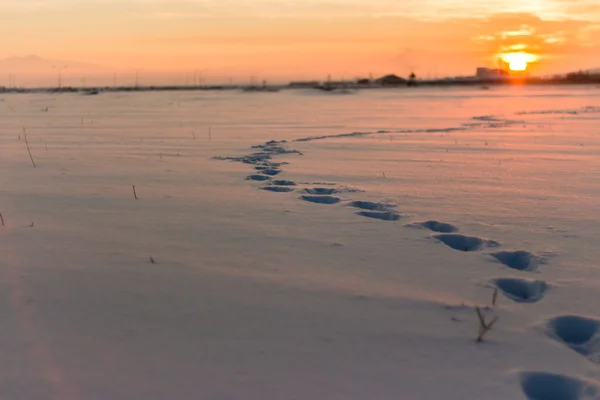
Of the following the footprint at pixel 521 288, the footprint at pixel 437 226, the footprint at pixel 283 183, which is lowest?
the footprint at pixel 521 288

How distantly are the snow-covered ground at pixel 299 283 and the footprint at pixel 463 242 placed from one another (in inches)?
0.4

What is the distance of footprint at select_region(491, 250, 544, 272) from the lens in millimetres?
2820

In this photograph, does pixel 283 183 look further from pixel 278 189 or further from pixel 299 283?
pixel 299 283

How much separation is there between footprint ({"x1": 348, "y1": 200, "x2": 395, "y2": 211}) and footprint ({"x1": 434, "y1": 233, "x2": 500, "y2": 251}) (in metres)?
0.68

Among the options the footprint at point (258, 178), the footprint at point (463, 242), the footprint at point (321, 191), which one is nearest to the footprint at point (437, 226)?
the footprint at point (463, 242)

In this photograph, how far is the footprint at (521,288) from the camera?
2475 mm

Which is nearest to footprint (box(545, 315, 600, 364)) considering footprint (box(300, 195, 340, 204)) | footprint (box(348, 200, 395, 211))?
footprint (box(348, 200, 395, 211))

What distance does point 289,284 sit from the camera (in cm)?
260

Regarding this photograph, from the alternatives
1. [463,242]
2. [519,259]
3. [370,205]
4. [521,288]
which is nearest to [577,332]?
[521,288]

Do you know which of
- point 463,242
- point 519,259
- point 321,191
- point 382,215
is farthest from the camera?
point 321,191

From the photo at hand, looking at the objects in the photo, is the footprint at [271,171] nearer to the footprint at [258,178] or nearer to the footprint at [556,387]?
the footprint at [258,178]

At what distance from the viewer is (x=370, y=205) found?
401cm

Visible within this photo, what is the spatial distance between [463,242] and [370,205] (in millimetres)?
933

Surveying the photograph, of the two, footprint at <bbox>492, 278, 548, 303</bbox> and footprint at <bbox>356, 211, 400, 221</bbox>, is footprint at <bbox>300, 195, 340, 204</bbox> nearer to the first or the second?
footprint at <bbox>356, 211, 400, 221</bbox>
